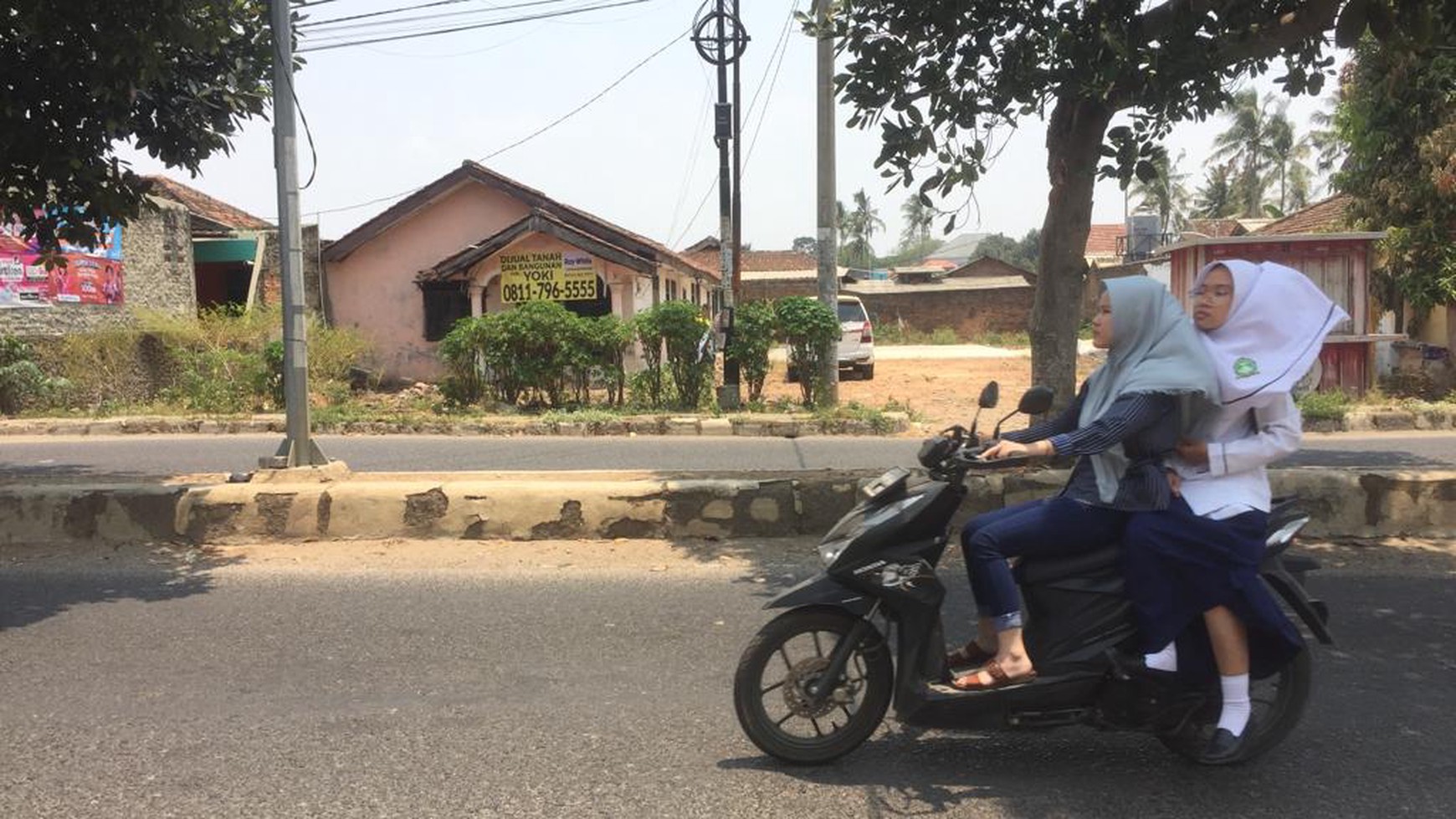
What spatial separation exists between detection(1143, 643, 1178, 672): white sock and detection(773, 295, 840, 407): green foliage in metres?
12.1

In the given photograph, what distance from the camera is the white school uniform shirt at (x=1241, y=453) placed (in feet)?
10.4

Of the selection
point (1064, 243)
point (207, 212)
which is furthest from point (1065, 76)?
point (207, 212)

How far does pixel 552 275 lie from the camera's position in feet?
64.7

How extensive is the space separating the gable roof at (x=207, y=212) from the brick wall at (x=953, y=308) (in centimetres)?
2090

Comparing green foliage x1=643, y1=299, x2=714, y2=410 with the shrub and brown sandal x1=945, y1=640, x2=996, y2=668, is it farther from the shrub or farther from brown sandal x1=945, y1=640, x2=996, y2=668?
brown sandal x1=945, y1=640, x2=996, y2=668

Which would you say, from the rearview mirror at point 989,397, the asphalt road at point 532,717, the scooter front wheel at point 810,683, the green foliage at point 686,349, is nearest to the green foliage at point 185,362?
the green foliage at point 686,349

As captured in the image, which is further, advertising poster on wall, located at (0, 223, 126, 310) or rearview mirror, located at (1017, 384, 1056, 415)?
advertising poster on wall, located at (0, 223, 126, 310)

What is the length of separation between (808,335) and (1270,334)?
12201 mm

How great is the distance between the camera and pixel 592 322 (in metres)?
15.7

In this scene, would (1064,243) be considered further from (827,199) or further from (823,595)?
(827,199)

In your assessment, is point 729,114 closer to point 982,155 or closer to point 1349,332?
point 1349,332

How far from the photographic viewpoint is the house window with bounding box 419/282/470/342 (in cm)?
2091

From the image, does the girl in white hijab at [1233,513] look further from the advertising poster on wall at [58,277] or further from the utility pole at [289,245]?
the advertising poster on wall at [58,277]

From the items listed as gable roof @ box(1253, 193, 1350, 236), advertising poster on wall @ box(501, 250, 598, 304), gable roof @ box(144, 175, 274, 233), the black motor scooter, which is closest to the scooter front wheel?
the black motor scooter
